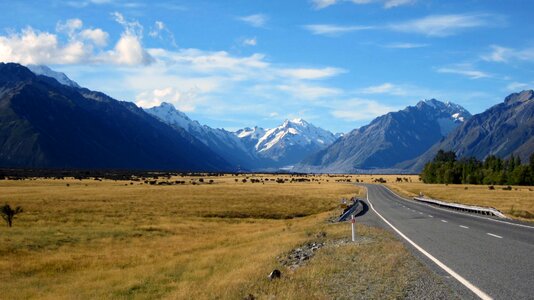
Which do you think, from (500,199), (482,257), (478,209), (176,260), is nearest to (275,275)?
(482,257)

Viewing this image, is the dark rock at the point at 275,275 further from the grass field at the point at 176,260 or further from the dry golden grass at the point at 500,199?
the dry golden grass at the point at 500,199

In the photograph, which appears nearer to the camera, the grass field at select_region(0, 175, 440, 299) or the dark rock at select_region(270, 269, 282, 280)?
the grass field at select_region(0, 175, 440, 299)

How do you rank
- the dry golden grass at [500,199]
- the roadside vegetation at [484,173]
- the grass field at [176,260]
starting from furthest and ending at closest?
the roadside vegetation at [484,173] < the dry golden grass at [500,199] < the grass field at [176,260]

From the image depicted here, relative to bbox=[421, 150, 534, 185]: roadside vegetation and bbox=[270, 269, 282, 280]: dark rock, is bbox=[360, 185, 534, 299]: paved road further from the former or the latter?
bbox=[421, 150, 534, 185]: roadside vegetation

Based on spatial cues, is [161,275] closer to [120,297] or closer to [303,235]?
[120,297]

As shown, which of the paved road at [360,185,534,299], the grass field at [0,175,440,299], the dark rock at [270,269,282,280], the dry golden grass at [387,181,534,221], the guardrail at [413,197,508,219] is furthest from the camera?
the dry golden grass at [387,181,534,221]

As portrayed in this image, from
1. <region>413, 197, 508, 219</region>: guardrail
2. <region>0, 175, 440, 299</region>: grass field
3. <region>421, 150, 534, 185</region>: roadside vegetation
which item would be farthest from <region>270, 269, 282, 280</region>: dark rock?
<region>421, 150, 534, 185</region>: roadside vegetation

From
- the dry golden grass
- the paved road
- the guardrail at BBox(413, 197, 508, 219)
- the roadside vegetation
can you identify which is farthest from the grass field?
the roadside vegetation

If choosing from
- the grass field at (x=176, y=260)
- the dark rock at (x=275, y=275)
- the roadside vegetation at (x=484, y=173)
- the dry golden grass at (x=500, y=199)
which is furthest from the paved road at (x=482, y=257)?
the roadside vegetation at (x=484, y=173)

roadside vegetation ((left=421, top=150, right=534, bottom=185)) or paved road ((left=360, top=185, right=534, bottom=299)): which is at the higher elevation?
roadside vegetation ((left=421, top=150, right=534, bottom=185))

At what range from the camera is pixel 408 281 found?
13.1 metres

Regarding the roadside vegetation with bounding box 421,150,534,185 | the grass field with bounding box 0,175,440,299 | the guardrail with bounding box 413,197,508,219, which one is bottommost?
the grass field with bounding box 0,175,440,299

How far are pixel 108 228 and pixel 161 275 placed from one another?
2082 cm

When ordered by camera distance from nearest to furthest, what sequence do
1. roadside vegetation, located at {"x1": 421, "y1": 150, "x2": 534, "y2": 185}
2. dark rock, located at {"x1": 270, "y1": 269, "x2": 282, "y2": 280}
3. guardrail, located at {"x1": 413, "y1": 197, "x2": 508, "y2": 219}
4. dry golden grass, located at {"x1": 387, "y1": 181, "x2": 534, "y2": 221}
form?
dark rock, located at {"x1": 270, "y1": 269, "x2": 282, "y2": 280}
guardrail, located at {"x1": 413, "y1": 197, "x2": 508, "y2": 219}
dry golden grass, located at {"x1": 387, "y1": 181, "x2": 534, "y2": 221}
roadside vegetation, located at {"x1": 421, "y1": 150, "x2": 534, "y2": 185}
